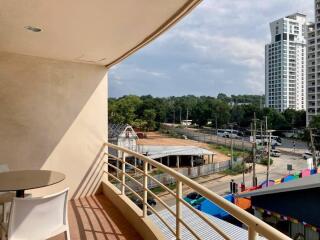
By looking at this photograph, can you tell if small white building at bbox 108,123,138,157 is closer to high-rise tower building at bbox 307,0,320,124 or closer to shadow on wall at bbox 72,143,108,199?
shadow on wall at bbox 72,143,108,199

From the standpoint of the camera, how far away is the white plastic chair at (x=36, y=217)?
160 cm

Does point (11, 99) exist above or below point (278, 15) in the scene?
below

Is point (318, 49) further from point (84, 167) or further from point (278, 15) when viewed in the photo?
point (84, 167)

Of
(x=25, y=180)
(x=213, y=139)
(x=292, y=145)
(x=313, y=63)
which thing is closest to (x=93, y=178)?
(x=25, y=180)

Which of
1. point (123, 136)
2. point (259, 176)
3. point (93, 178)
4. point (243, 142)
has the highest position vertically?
point (93, 178)

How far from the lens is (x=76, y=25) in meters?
2.28

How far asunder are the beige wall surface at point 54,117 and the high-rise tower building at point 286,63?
7576cm

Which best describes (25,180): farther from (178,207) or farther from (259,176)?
(259,176)

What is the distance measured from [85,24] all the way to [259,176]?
25.9 m

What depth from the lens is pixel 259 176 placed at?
25.1 m

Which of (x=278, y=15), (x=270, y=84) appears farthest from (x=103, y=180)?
(x=278, y=15)

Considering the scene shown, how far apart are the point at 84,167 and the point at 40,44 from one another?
1853 mm

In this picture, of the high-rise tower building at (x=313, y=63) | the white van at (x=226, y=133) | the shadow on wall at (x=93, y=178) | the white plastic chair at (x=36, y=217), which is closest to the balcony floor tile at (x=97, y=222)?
the shadow on wall at (x=93, y=178)

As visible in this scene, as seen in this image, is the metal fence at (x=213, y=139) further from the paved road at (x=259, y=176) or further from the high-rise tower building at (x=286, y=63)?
the high-rise tower building at (x=286, y=63)
